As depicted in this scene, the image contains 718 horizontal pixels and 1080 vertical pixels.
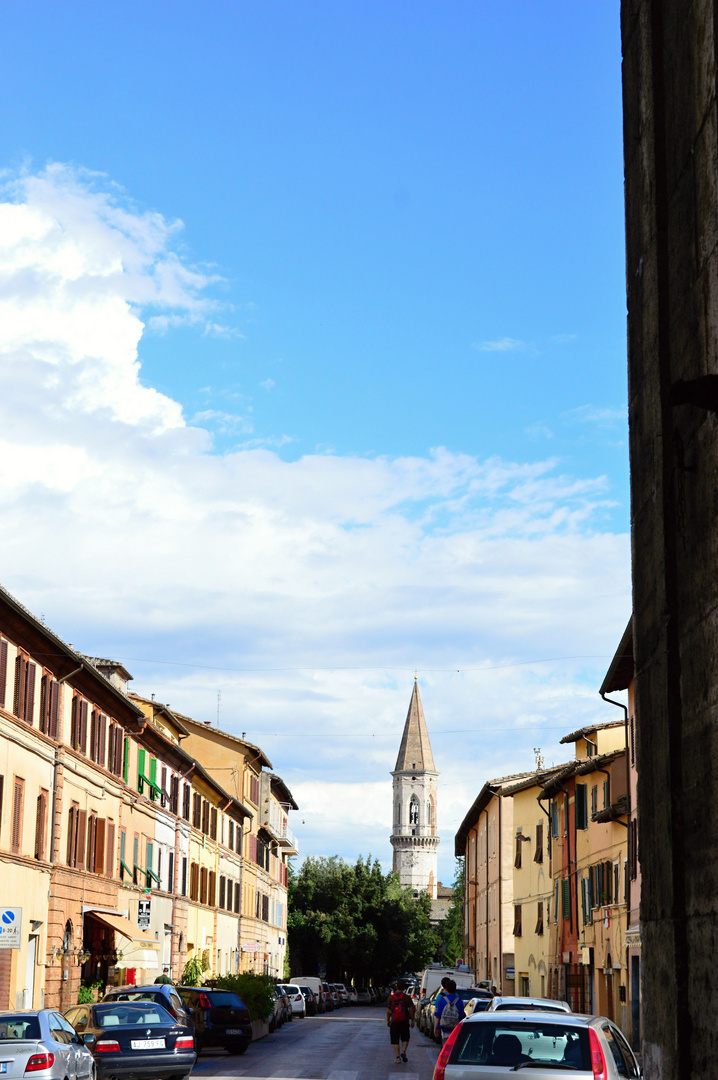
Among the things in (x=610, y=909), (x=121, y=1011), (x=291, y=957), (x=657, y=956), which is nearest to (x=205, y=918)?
(x=610, y=909)

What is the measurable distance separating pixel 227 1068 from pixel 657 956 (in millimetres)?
21640

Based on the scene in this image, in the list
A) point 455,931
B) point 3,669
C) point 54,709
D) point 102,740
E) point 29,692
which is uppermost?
point 3,669

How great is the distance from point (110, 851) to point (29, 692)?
10.4m

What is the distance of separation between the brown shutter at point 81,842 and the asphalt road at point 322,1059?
19.0 feet

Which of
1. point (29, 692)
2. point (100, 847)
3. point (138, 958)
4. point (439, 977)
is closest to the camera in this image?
point (29, 692)

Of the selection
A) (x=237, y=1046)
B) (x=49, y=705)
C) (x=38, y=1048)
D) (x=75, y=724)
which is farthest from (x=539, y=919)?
(x=38, y=1048)

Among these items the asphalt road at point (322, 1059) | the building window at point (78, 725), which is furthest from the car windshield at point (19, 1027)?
the building window at point (78, 725)

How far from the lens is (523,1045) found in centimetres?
1084

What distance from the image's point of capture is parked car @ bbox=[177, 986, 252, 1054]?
3130 centimetres

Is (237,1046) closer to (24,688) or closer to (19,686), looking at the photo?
(24,688)

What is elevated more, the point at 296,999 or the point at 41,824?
the point at 41,824

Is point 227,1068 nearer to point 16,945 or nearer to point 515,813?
point 16,945

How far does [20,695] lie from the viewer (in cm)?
2905

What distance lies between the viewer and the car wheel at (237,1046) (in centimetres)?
3155
